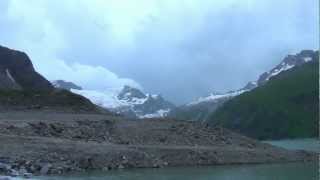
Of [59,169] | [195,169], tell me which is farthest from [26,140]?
[195,169]

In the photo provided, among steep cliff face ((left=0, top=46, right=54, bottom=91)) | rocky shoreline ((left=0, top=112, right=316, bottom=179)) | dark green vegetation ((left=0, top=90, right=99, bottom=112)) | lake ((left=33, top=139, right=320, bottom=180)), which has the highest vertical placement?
steep cliff face ((left=0, top=46, right=54, bottom=91))

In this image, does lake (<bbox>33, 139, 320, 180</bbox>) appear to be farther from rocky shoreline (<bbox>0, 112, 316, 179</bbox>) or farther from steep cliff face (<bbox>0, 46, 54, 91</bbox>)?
steep cliff face (<bbox>0, 46, 54, 91</bbox>)

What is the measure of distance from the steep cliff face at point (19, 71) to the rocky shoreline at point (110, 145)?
176 ft

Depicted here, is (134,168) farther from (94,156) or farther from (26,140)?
(26,140)

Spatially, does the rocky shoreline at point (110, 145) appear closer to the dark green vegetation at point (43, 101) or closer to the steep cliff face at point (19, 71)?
the dark green vegetation at point (43, 101)

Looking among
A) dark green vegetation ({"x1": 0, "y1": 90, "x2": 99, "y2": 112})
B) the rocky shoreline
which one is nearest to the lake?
the rocky shoreline

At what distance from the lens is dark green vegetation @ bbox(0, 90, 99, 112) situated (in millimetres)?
87688

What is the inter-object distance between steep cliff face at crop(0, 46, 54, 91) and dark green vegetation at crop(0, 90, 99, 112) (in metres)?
36.4

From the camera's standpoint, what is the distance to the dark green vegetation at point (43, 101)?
288 ft

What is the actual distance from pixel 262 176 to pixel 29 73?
311 ft

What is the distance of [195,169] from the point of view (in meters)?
59.0

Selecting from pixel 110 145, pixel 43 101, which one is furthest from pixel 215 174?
pixel 43 101

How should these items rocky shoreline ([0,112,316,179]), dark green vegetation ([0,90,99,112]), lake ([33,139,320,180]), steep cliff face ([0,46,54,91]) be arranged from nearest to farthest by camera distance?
lake ([33,139,320,180])
rocky shoreline ([0,112,316,179])
dark green vegetation ([0,90,99,112])
steep cliff face ([0,46,54,91])

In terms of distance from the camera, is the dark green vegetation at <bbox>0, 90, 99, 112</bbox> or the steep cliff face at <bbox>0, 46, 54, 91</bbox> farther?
the steep cliff face at <bbox>0, 46, 54, 91</bbox>
